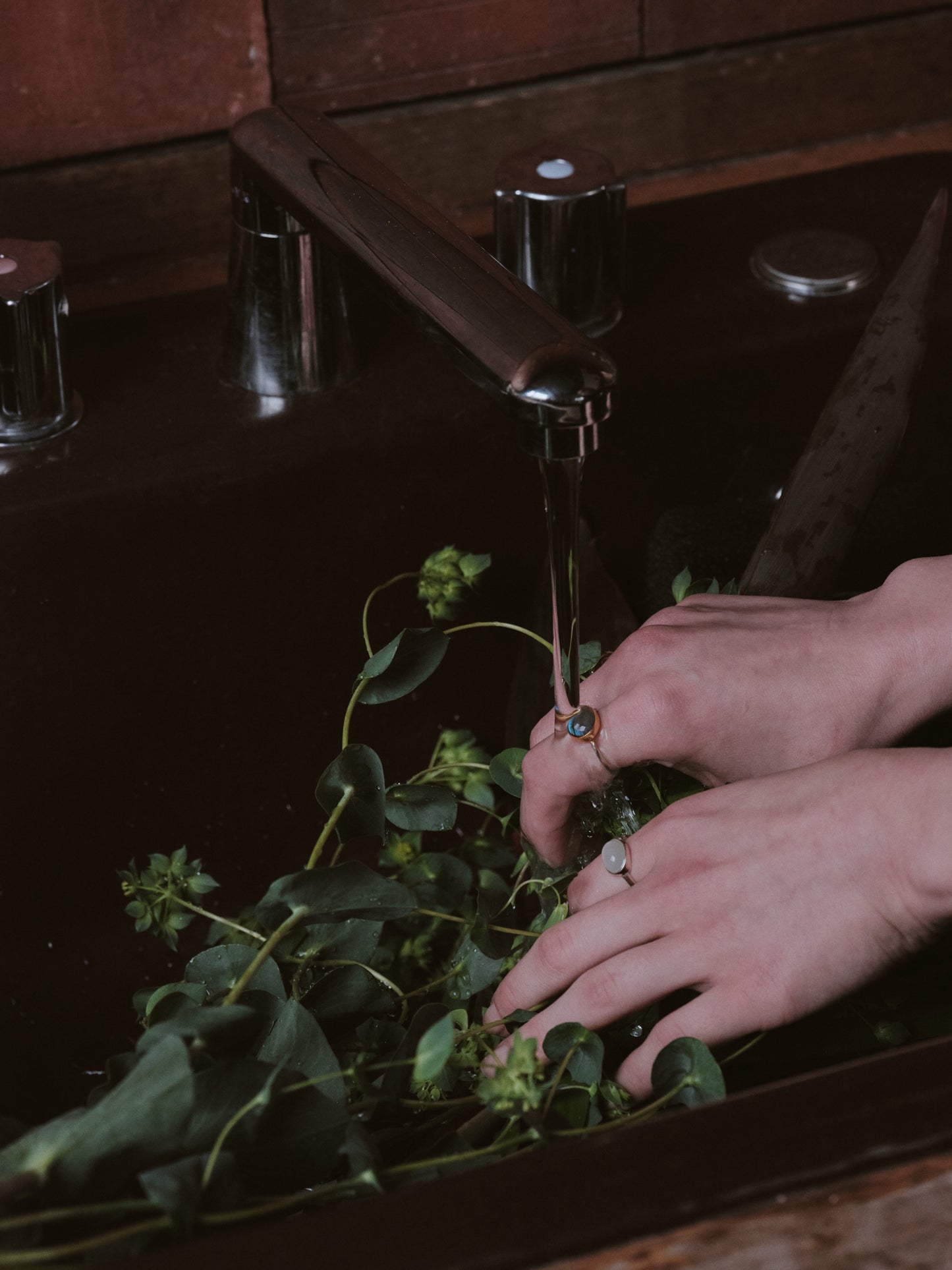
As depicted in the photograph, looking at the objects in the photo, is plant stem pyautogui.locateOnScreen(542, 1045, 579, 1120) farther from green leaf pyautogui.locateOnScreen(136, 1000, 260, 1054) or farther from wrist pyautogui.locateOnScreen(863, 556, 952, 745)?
wrist pyautogui.locateOnScreen(863, 556, 952, 745)

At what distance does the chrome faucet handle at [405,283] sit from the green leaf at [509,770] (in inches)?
7.5

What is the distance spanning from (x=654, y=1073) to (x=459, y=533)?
1.43 feet

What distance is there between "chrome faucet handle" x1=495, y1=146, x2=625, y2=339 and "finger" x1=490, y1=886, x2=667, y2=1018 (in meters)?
0.41

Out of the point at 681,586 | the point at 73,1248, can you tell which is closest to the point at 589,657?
the point at 681,586

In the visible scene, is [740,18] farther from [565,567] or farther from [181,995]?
[181,995]

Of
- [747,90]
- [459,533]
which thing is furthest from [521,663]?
[747,90]

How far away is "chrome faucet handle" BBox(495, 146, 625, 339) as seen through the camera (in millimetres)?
809

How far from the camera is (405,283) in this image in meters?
0.60

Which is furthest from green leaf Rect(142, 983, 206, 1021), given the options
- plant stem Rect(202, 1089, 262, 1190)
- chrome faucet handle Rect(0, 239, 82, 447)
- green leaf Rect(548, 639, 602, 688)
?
chrome faucet handle Rect(0, 239, 82, 447)

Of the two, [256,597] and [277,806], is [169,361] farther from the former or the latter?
[277,806]

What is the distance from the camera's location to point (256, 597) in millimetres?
803

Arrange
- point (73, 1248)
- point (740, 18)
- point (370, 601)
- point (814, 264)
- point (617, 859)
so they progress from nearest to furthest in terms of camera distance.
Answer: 1. point (73, 1248)
2. point (617, 859)
3. point (370, 601)
4. point (814, 264)
5. point (740, 18)

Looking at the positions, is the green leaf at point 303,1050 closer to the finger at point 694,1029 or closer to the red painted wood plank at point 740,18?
the finger at point 694,1029

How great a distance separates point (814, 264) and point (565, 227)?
20 centimetres
